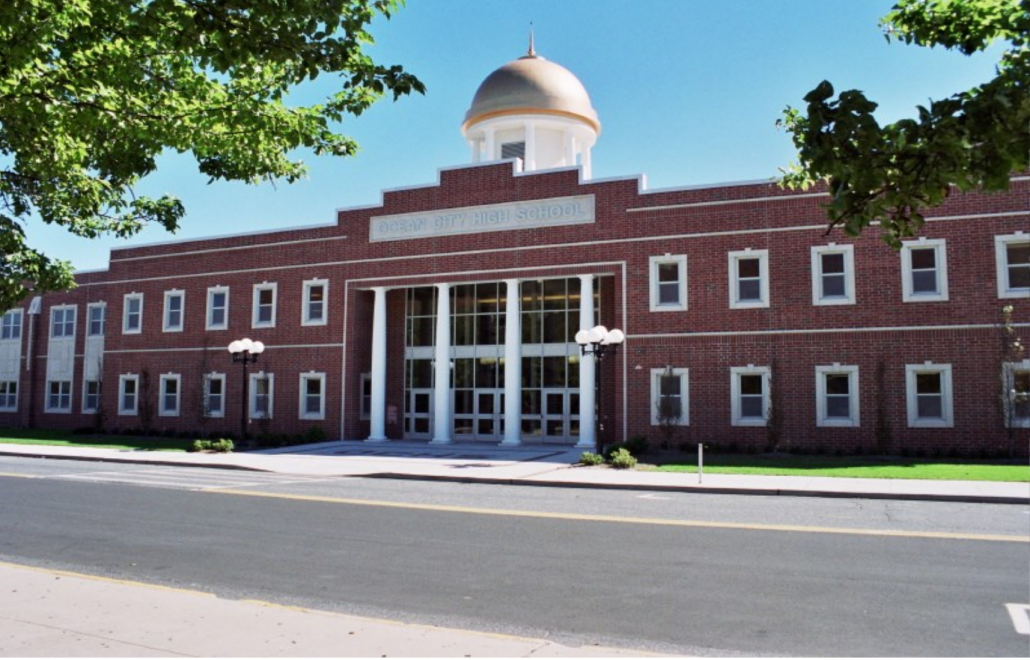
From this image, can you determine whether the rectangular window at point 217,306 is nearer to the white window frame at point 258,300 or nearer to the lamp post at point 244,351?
the white window frame at point 258,300

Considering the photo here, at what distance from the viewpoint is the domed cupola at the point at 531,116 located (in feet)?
109

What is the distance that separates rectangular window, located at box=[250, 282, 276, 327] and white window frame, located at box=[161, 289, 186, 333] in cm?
429

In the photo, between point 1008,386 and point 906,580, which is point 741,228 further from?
point 906,580

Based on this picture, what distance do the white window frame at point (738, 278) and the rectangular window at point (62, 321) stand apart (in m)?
33.5

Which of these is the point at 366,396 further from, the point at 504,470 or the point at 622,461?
the point at 622,461

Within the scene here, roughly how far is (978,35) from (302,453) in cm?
2389

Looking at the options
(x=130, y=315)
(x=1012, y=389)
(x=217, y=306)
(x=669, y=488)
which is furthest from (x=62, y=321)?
(x=1012, y=389)

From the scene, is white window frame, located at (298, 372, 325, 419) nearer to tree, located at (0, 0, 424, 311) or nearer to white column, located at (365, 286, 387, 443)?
white column, located at (365, 286, 387, 443)

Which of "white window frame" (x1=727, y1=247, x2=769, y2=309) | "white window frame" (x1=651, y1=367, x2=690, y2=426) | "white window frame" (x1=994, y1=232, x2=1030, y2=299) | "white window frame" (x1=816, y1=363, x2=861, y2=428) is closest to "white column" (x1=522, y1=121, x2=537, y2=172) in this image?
"white window frame" (x1=727, y1=247, x2=769, y2=309)

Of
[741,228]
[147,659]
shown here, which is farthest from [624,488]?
[147,659]

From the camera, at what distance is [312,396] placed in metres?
33.3

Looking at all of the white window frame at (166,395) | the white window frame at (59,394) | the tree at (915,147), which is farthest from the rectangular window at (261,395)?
the tree at (915,147)

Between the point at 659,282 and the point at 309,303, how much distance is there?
14630 mm

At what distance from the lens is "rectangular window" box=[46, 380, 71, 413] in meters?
41.9
